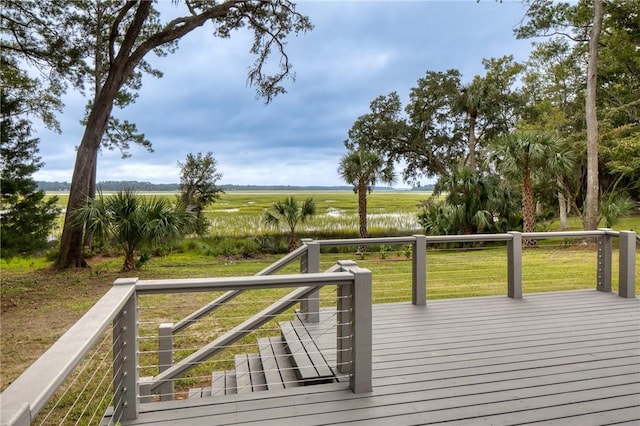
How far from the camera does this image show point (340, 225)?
2020 cm

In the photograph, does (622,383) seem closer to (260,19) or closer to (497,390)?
(497,390)

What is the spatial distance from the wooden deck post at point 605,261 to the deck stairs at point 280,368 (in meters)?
4.23

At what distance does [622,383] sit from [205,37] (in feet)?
46.5

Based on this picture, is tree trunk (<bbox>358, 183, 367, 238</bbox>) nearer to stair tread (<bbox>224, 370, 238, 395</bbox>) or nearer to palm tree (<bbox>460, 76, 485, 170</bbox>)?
palm tree (<bbox>460, 76, 485, 170</bbox>)

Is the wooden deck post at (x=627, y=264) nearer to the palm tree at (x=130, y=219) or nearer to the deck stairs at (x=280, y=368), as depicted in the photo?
the deck stairs at (x=280, y=368)

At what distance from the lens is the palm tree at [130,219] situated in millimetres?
9773

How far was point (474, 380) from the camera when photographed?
2.95 m

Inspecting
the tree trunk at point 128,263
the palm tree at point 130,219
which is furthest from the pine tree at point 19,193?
the tree trunk at point 128,263

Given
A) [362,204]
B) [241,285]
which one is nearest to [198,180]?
[362,204]

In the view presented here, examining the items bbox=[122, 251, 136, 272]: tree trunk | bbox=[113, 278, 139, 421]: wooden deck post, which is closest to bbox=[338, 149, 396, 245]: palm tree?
bbox=[122, 251, 136, 272]: tree trunk

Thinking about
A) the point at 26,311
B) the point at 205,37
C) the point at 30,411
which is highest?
the point at 205,37

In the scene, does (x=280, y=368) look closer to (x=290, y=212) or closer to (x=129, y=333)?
(x=129, y=333)

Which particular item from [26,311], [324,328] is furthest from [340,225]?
[324,328]

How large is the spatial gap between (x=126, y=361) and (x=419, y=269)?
11.6 ft
